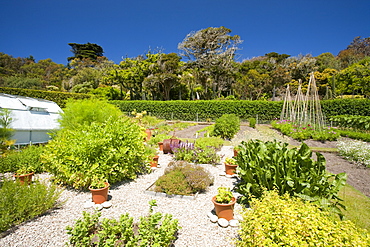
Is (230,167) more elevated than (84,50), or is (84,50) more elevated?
(84,50)

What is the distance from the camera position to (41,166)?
545cm

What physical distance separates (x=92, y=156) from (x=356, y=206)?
5450 millimetres

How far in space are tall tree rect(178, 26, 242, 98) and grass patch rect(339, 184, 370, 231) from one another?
25.4 meters

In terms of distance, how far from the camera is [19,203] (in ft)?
9.91

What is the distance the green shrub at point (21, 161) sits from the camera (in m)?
5.21

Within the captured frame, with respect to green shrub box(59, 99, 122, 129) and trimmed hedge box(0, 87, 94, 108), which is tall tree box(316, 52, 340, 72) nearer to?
green shrub box(59, 99, 122, 129)

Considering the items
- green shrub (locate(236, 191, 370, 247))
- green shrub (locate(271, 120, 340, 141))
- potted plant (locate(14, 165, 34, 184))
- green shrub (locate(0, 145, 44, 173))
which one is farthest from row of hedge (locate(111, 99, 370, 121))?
green shrub (locate(236, 191, 370, 247))

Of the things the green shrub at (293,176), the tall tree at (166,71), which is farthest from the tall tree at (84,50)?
the green shrub at (293,176)

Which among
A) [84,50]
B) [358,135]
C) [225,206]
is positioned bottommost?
[225,206]

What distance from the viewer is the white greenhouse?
7094 mm

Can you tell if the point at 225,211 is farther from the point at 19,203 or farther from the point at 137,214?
the point at 19,203

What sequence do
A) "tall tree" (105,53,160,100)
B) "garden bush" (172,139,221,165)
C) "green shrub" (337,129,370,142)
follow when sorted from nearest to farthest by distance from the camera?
1. "garden bush" (172,139,221,165)
2. "green shrub" (337,129,370,142)
3. "tall tree" (105,53,160,100)

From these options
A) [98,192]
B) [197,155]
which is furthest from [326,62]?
[98,192]

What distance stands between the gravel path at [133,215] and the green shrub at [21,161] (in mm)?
1839
